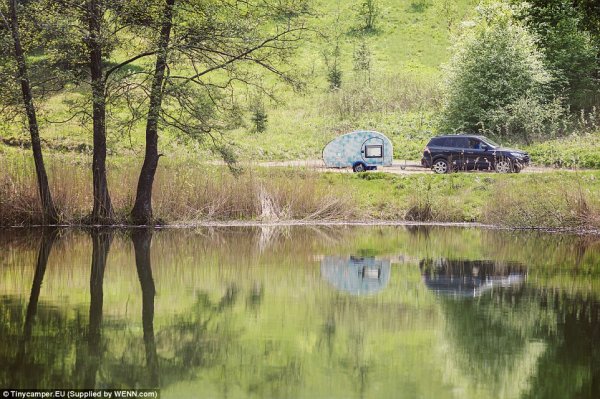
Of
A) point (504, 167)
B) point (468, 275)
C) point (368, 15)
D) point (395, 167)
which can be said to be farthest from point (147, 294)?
point (368, 15)

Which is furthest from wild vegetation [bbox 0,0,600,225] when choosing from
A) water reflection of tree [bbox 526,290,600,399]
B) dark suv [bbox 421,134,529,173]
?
water reflection of tree [bbox 526,290,600,399]

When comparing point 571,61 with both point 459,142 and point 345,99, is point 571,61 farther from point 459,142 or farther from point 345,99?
point 459,142

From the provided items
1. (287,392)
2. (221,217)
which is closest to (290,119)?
(221,217)

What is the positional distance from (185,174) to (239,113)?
2.87 meters

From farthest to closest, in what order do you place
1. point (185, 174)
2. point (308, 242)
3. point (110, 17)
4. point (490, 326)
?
point (185, 174) → point (110, 17) → point (308, 242) → point (490, 326)

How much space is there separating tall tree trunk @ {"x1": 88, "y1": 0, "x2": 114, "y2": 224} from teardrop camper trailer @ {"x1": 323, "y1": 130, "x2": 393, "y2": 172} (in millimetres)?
13825

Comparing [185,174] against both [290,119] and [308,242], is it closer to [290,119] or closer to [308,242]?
[308,242]

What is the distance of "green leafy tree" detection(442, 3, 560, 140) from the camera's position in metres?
42.6

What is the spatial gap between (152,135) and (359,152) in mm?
14025

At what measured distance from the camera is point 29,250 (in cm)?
2044

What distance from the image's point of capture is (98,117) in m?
24.9

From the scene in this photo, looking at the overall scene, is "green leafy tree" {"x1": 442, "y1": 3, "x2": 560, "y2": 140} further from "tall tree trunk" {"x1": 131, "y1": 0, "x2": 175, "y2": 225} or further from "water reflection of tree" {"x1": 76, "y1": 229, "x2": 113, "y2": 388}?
"water reflection of tree" {"x1": 76, "y1": 229, "x2": 113, "y2": 388}

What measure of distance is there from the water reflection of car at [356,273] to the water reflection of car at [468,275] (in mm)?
791

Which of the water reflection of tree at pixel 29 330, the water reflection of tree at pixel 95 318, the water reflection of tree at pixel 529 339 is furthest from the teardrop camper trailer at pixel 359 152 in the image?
the water reflection of tree at pixel 529 339
